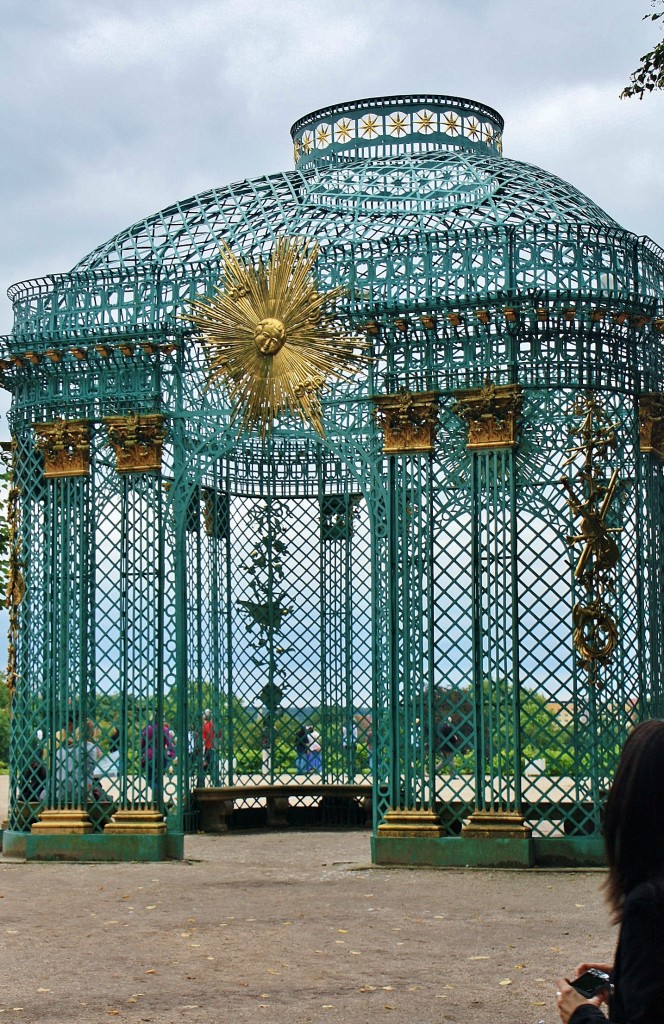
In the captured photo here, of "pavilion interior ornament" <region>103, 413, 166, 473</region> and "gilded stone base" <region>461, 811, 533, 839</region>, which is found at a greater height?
"pavilion interior ornament" <region>103, 413, 166, 473</region>

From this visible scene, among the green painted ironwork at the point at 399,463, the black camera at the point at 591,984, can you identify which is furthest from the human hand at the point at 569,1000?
the green painted ironwork at the point at 399,463

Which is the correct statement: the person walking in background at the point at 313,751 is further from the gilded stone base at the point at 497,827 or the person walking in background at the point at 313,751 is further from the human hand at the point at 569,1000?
the human hand at the point at 569,1000

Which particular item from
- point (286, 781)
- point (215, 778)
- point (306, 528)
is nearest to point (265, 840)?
point (215, 778)

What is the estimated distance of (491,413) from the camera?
45.6 ft

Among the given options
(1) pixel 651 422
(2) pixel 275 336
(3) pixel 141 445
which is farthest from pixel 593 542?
(3) pixel 141 445

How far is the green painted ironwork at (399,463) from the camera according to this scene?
1371cm

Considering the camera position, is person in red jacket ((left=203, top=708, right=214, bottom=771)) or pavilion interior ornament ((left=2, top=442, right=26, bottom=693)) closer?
pavilion interior ornament ((left=2, top=442, right=26, bottom=693))

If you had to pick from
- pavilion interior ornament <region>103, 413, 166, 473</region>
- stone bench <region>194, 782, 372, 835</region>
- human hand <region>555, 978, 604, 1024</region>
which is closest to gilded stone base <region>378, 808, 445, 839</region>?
stone bench <region>194, 782, 372, 835</region>

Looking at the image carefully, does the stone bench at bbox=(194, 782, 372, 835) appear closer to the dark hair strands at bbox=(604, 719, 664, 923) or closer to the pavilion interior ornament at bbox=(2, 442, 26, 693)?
the pavilion interior ornament at bbox=(2, 442, 26, 693)

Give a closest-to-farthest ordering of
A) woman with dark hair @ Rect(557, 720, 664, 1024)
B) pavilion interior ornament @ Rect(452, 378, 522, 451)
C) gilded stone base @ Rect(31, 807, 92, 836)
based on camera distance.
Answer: woman with dark hair @ Rect(557, 720, 664, 1024)
pavilion interior ornament @ Rect(452, 378, 522, 451)
gilded stone base @ Rect(31, 807, 92, 836)

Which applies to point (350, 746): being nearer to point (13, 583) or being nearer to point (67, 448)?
point (13, 583)

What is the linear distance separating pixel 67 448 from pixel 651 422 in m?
5.81

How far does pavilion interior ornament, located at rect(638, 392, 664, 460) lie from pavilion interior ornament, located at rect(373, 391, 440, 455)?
75.9 inches

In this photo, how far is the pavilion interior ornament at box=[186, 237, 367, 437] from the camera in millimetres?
14508
